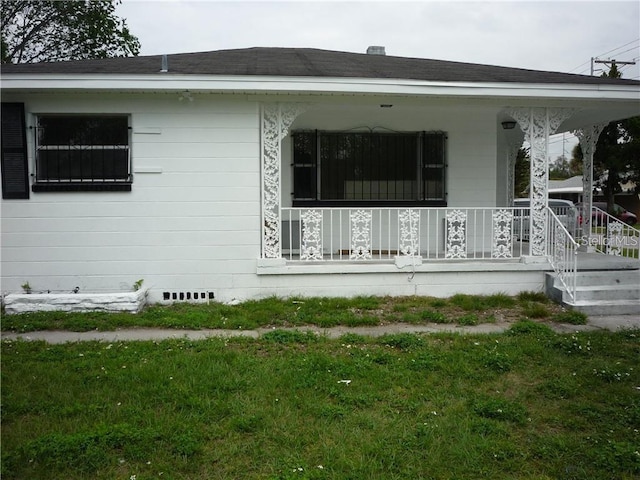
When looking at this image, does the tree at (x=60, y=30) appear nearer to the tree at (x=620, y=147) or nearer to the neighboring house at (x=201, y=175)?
the neighboring house at (x=201, y=175)

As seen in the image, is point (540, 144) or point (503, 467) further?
point (540, 144)

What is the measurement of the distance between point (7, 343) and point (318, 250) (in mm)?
4101

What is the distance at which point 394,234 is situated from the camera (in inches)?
366

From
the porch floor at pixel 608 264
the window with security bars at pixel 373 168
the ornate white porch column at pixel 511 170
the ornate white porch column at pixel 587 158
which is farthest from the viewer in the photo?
the ornate white porch column at pixel 511 170

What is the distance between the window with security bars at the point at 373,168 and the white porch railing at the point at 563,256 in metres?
2.15

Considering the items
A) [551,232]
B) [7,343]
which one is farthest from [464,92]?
[7,343]

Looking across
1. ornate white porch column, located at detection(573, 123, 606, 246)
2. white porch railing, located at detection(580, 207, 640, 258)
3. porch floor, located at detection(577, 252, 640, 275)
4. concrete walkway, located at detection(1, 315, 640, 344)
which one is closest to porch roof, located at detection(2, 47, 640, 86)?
ornate white porch column, located at detection(573, 123, 606, 246)

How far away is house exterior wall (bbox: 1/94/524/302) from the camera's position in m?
7.29

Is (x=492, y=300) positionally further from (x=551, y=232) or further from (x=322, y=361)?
(x=322, y=361)

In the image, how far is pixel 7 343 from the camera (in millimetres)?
5473

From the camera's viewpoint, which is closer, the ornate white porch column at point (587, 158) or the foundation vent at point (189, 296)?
the foundation vent at point (189, 296)

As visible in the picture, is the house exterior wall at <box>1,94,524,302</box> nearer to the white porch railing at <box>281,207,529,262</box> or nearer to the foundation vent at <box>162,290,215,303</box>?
the foundation vent at <box>162,290,215,303</box>

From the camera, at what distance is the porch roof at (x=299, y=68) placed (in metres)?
7.13

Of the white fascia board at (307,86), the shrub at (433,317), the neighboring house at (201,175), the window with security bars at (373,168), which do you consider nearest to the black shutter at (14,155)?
the neighboring house at (201,175)
